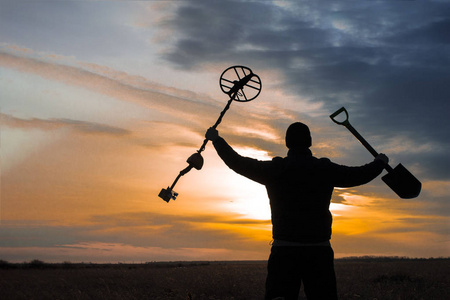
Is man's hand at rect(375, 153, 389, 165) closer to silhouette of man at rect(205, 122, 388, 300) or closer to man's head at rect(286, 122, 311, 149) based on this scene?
silhouette of man at rect(205, 122, 388, 300)

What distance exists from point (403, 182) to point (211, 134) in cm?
261

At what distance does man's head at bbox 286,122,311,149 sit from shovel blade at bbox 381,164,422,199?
169 cm

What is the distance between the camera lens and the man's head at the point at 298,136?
477 centimetres

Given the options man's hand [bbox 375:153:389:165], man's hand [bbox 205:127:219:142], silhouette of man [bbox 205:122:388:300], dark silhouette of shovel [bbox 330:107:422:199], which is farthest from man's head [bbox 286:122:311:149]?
dark silhouette of shovel [bbox 330:107:422:199]

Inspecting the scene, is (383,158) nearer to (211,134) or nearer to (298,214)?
(298,214)

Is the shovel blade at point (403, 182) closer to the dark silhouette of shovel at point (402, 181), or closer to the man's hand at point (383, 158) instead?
the dark silhouette of shovel at point (402, 181)

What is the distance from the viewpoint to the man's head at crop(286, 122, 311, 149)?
15.7ft

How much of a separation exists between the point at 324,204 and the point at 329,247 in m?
0.44

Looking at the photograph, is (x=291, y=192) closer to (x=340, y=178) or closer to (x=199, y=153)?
(x=340, y=178)

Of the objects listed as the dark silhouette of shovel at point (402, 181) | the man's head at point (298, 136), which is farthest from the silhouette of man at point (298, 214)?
the dark silhouette of shovel at point (402, 181)

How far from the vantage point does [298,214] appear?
455cm

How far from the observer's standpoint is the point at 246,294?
43.6 ft

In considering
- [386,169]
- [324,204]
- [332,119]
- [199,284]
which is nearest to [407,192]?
[386,169]

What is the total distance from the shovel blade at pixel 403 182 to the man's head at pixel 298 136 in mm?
1689
